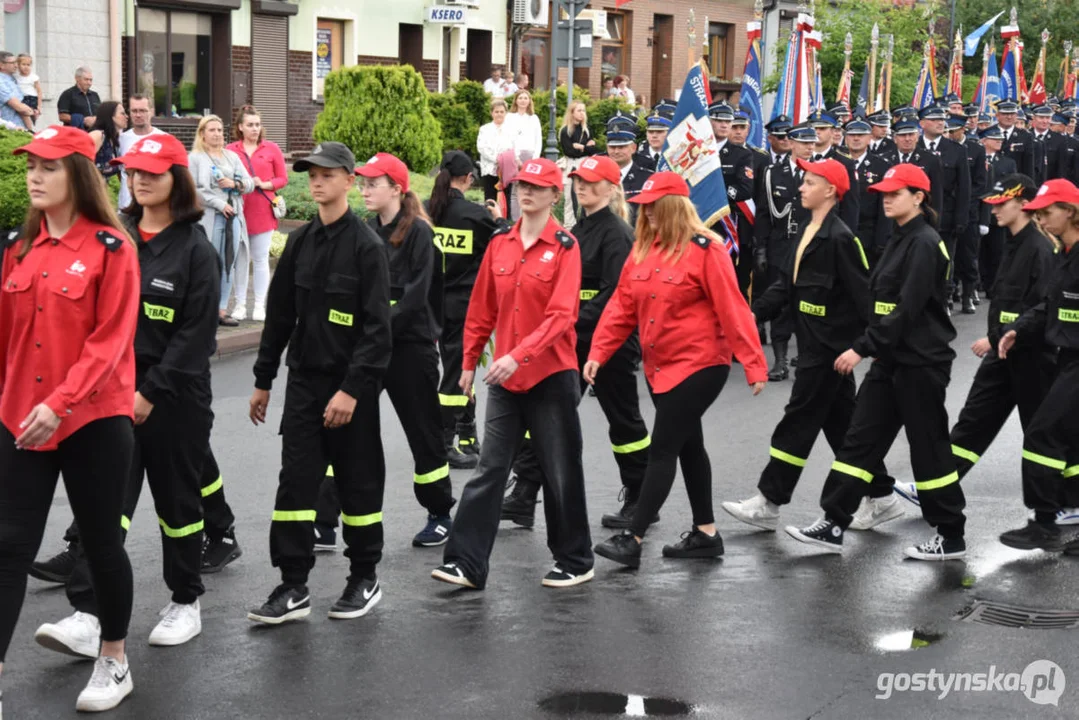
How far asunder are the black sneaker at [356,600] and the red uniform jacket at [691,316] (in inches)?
67.3

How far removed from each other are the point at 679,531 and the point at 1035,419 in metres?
1.87

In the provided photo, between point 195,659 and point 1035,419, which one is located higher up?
point 1035,419

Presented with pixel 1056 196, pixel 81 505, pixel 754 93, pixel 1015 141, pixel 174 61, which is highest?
pixel 174 61

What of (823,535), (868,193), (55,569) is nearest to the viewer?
(55,569)

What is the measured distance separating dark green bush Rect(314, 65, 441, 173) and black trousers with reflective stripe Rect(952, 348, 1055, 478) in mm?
16196

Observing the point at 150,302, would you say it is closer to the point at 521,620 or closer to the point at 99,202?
the point at 99,202

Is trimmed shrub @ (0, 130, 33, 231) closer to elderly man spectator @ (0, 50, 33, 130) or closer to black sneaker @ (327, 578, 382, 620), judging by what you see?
elderly man spectator @ (0, 50, 33, 130)

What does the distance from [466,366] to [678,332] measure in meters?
0.99

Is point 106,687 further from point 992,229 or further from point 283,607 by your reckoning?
point 992,229

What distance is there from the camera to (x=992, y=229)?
19.6 m

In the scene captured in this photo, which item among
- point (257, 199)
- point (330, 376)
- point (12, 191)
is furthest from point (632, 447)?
point (12, 191)

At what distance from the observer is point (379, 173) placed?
7828 mm

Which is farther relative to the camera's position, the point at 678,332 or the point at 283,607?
the point at 678,332

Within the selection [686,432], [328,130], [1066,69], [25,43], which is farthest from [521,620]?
Result: [1066,69]
